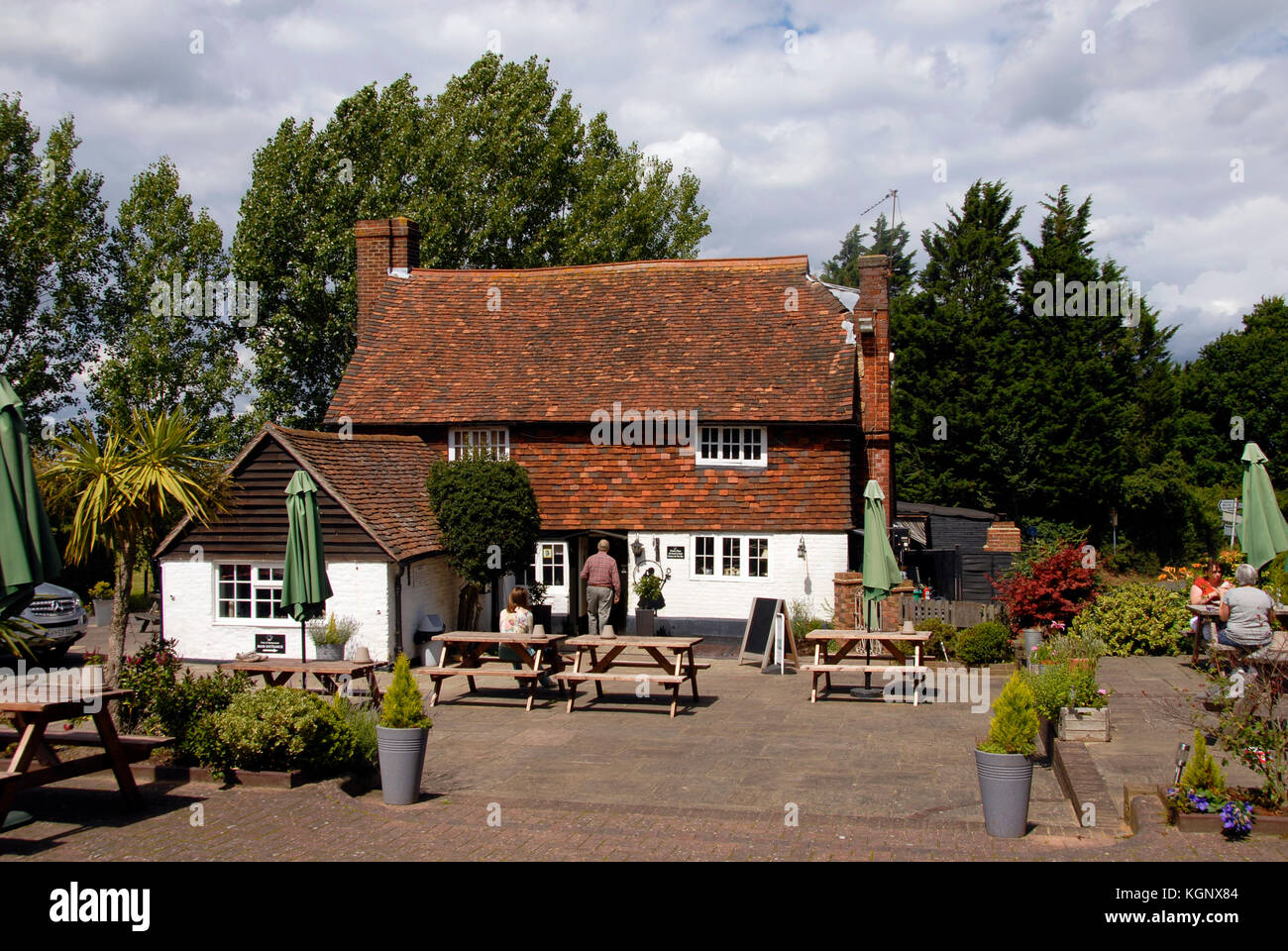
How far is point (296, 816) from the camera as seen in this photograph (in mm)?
8547

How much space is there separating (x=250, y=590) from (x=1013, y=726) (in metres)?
15.4

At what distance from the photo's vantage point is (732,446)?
22.6 m

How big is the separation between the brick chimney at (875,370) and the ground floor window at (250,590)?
1295 cm

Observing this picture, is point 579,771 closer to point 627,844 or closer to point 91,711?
point 627,844

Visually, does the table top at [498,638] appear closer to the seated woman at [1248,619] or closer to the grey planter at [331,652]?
the grey planter at [331,652]

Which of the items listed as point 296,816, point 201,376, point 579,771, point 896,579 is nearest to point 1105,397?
point 896,579

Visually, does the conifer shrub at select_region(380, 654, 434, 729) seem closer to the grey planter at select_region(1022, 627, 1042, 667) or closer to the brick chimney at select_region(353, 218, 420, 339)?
the grey planter at select_region(1022, 627, 1042, 667)

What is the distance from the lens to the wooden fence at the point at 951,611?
811 inches

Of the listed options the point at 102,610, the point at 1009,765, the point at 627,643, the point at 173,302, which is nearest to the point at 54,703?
the point at 1009,765

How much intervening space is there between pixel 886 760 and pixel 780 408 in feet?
38.0

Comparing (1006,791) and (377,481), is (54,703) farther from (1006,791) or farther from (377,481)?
(377,481)

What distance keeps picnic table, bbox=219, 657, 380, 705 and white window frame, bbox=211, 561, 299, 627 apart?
5.92m

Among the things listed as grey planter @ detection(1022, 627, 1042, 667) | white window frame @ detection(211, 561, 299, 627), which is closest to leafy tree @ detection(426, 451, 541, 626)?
→ white window frame @ detection(211, 561, 299, 627)

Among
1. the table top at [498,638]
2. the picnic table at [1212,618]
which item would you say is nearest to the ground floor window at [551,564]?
the table top at [498,638]
